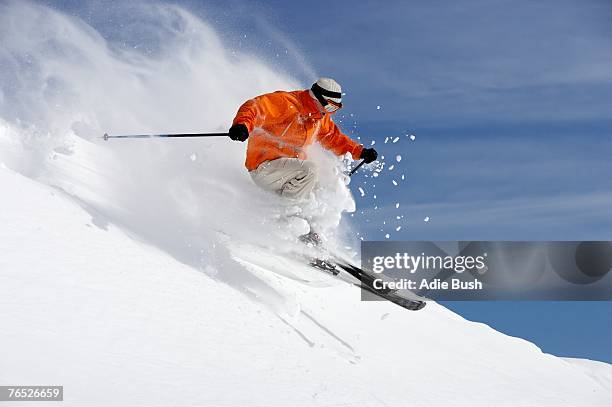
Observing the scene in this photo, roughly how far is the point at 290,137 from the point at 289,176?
1.53 ft

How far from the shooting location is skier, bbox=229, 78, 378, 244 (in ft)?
26.6

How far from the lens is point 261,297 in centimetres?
640

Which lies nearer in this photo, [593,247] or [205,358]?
[205,358]

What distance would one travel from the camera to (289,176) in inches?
327

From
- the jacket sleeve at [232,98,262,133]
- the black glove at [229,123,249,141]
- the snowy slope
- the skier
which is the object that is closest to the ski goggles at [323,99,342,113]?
the skier

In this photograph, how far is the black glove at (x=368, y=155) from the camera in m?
9.15

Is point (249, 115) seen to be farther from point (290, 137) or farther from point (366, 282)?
point (366, 282)

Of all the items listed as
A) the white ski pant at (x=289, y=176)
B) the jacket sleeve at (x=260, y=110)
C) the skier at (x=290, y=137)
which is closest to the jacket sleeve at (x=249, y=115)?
the jacket sleeve at (x=260, y=110)

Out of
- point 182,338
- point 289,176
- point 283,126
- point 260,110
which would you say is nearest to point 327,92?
point 283,126

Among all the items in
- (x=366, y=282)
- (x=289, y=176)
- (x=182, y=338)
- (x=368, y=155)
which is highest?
(x=368, y=155)

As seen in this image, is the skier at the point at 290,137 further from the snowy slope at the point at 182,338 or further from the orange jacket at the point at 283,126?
the snowy slope at the point at 182,338

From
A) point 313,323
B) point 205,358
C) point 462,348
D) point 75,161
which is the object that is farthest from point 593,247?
point 205,358

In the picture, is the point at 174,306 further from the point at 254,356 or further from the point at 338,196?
the point at 338,196

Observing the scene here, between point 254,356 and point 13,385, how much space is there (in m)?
1.76
